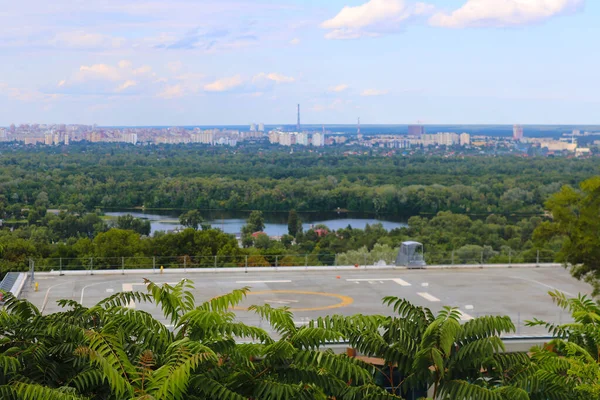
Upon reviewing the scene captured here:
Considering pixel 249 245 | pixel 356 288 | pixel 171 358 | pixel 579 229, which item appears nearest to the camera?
pixel 171 358

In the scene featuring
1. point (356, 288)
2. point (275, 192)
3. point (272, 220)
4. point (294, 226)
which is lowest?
point (272, 220)

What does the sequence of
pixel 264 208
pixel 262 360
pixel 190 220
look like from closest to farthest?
pixel 262 360 → pixel 190 220 → pixel 264 208

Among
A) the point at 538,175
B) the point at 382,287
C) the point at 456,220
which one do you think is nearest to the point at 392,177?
the point at 538,175

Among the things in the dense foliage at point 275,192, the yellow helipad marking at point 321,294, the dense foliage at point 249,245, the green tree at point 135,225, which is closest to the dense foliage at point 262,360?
the dense foliage at point 249,245

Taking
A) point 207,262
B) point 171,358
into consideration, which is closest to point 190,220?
point 207,262

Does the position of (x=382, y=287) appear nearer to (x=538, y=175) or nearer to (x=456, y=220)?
(x=456, y=220)

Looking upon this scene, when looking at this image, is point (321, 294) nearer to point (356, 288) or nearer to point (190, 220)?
point (356, 288)

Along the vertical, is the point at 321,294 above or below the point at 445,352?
below

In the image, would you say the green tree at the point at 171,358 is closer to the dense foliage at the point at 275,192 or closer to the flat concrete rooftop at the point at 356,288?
the flat concrete rooftop at the point at 356,288
